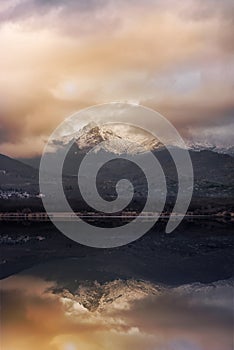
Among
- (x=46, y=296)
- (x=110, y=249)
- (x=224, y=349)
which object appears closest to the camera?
(x=224, y=349)

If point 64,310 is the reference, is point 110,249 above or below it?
above

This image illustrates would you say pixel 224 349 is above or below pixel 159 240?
below

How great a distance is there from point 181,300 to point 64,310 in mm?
8304

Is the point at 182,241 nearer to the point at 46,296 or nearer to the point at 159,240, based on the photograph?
the point at 159,240

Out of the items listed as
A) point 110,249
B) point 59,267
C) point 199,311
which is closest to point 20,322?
point 199,311

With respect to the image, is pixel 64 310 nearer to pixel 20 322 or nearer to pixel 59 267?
pixel 20 322

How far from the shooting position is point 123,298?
39.6 m

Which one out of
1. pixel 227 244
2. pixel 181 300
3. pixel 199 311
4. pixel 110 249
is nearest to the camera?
pixel 199 311

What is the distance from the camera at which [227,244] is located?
291 feet

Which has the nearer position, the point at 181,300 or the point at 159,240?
the point at 181,300

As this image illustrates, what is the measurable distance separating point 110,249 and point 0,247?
16957 mm

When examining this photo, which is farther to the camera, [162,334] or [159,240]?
[159,240]

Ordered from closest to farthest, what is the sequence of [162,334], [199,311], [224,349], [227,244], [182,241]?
[224,349] → [162,334] → [199,311] → [227,244] → [182,241]

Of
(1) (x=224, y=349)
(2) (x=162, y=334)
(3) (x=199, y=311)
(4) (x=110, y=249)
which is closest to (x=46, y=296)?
(3) (x=199, y=311)
